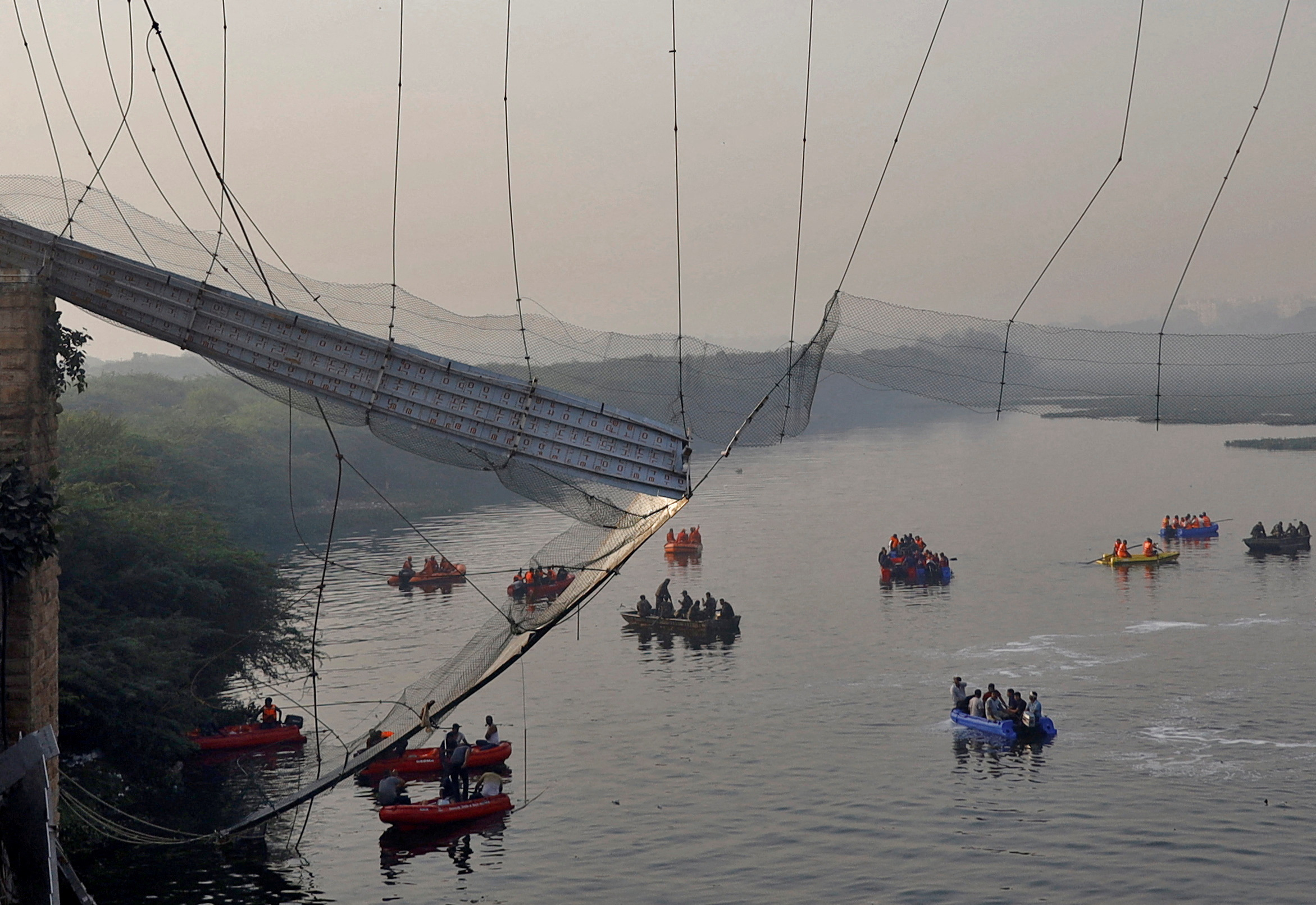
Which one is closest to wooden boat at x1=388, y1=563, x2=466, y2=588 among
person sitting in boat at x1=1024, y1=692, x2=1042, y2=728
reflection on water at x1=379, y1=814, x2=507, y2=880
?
reflection on water at x1=379, y1=814, x2=507, y2=880

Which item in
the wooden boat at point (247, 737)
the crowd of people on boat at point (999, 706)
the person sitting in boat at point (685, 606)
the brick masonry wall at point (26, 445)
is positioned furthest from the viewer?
the person sitting in boat at point (685, 606)

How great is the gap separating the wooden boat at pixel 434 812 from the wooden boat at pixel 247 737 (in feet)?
25.9

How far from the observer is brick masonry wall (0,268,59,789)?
2011cm

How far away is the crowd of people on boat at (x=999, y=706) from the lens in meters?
41.0

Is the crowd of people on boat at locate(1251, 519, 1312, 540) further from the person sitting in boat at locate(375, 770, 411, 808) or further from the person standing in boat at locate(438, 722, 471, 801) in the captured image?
the person sitting in boat at locate(375, 770, 411, 808)

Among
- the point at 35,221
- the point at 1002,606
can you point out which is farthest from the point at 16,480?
the point at 1002,606

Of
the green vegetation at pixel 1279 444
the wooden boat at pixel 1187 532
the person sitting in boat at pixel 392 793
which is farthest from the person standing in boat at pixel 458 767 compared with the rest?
the green vegetation at pixel 1279 444

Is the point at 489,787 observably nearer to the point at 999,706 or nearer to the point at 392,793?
the point at 392,793

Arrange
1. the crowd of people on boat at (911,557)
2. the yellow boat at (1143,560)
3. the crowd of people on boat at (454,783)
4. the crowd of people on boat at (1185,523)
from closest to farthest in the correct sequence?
the crowd of people on boat at (454,783), the crowd of people on boat at (911,557), the yellow boat at (1143,560), the crowd of people on boat at (1185,523)

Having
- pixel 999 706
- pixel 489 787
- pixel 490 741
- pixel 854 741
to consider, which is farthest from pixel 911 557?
pixel 489 787

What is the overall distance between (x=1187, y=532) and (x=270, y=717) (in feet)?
200

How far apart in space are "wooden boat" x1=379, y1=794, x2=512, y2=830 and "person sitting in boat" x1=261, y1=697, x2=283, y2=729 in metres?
8.37

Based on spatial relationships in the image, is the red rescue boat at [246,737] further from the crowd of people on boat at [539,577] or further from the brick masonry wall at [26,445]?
the brick masonry wall at [26,445]

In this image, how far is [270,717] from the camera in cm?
4169
